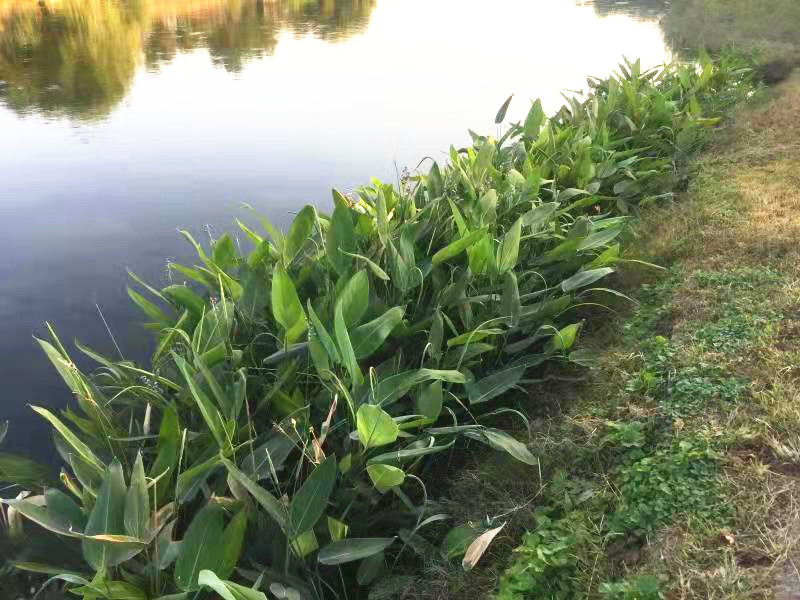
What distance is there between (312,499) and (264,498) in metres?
0.10

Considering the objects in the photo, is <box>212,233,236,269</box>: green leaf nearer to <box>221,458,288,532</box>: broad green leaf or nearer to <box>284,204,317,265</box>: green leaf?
<box>284,204,317,265</box>: green leaf

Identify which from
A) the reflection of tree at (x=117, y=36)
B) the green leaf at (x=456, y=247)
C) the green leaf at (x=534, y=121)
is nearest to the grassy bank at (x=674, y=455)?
the green leaf at (x=456, y=247)

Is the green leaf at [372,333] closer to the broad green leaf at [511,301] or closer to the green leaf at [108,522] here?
the broad green leaf at [511,301]

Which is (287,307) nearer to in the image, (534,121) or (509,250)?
(509,250)

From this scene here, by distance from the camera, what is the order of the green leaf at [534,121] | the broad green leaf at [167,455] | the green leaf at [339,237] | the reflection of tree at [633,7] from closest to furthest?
the broad green leaf at [167,455] → the green leaf at [339,237] → the green leaf at [534,121] → the reflection of tree at [633,7]

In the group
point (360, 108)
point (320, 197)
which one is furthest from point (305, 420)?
point (360, 108)

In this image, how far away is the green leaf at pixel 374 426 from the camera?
4.57 feet

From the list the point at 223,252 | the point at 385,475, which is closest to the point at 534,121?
the point at 223,252

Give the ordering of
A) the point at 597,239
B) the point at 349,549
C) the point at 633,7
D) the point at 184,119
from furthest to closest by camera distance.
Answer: the point at 633,7 → the point at 184,119 → the point at 597,239 → the point at 349,549

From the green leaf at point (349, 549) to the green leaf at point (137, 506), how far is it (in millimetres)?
370

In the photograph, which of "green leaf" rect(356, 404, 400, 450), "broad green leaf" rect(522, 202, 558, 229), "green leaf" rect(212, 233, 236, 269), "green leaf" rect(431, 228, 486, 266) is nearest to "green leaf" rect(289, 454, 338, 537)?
"green leaf" rect(356, 404, 400, 450)

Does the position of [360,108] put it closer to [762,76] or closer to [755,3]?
[762,76]

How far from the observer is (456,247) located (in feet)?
7.08

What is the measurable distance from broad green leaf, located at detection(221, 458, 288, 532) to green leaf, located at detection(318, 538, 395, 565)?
0.11 meters
